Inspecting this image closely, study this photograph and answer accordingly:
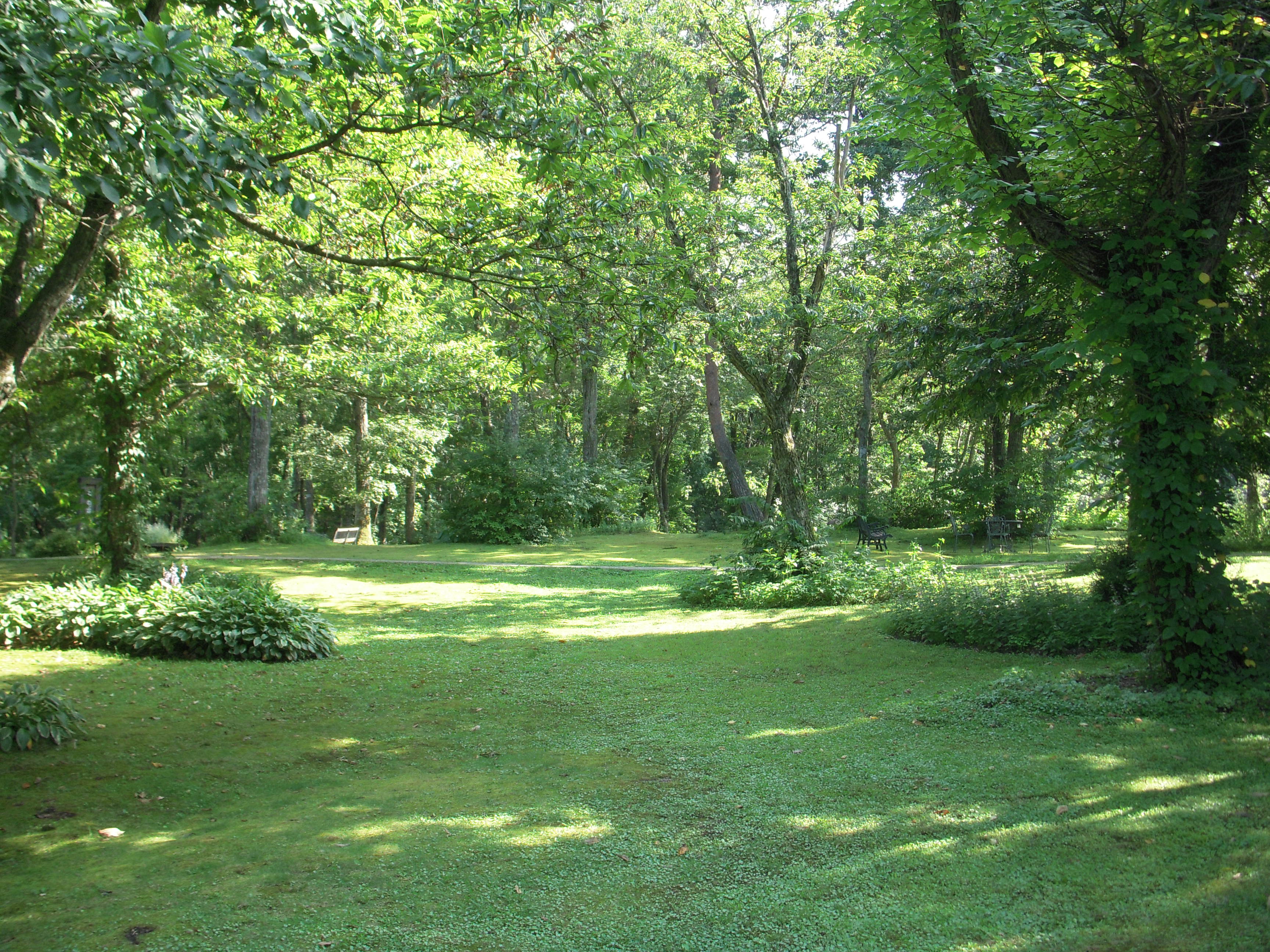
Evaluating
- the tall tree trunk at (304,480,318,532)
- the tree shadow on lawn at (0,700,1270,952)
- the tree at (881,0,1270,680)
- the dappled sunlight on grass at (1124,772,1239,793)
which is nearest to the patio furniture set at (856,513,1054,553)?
the tree at (881,0,1270,680)

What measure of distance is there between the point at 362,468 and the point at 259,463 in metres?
3.30

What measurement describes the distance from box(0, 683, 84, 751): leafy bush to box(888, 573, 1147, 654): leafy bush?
8155 mm

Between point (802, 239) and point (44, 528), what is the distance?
41496 mm

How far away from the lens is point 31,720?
5824mm

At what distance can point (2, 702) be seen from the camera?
589 centimetres

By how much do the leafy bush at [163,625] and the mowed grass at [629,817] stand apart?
1.97 ft

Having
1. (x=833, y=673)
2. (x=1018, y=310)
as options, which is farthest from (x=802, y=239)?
(x=833, y=673)

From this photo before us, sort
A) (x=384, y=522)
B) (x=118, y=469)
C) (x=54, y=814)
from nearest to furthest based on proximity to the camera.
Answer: (x=54, y=814) → (x=118, y=469) → (x=384, y=522)

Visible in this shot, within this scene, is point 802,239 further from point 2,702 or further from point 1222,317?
point 2,702

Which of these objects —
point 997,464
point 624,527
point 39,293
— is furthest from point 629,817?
point 624,527

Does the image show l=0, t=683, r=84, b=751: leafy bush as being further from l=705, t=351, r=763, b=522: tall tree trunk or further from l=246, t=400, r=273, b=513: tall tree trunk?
l=705, t=351, r=763, b=522: tall tree trunk

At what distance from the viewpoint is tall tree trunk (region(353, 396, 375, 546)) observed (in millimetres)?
26234

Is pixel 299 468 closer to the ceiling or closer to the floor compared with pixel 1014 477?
closer to the ceiling

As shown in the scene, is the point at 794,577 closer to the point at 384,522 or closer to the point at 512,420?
the point at 512,420
